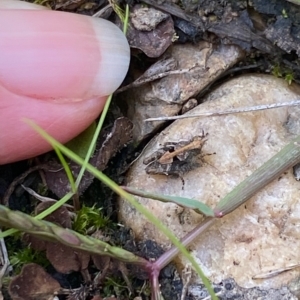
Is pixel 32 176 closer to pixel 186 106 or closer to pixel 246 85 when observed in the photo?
pixel 186 106

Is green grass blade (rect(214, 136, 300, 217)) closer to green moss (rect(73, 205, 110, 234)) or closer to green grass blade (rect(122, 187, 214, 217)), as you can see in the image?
green grass blade (rect(122, 187, 214, 217))

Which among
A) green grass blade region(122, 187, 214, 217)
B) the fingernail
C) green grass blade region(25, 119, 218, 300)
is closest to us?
green grass blade region(25, 119, 218, 300)

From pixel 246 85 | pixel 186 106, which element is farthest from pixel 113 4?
pixel 246 85

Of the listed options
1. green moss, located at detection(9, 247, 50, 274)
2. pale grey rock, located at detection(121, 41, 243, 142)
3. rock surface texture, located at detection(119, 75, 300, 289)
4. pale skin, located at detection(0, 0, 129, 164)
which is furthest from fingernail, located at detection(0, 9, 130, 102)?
Result: green moss, located at detection(9, 247, 50, 274)

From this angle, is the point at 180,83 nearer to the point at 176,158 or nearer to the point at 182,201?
the point at 176,158

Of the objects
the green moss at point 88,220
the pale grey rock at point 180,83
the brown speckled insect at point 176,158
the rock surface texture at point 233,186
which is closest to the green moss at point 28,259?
the green moss at point 88,220

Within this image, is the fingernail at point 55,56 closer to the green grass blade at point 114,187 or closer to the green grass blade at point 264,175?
the green grass blade at point 114,187

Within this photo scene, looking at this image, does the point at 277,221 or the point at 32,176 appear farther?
the point at 32,176
